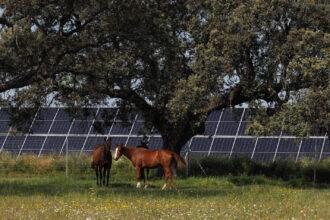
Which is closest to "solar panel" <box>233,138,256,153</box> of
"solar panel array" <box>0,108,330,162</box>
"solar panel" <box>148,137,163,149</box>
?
"solar panel array" <box>0,108,330,162</box>

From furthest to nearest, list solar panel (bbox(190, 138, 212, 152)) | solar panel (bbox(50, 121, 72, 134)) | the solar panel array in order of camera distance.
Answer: solar panel (bbox(50, 121, 72, 134)) < solar panel (bbox(190, 138, 212, 152)) < the solar panel array

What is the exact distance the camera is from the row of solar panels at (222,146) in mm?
36469

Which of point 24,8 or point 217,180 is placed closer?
point 24,8

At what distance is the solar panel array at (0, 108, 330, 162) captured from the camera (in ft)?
119

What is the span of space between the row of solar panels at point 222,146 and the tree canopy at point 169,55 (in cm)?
661

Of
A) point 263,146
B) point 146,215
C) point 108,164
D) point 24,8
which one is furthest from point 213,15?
point 146,215

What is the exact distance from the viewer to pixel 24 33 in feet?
62.0

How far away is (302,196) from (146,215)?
24.5ft

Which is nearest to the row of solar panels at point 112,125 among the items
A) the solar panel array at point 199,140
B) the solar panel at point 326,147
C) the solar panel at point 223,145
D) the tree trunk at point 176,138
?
the solar panel array at point 199,140

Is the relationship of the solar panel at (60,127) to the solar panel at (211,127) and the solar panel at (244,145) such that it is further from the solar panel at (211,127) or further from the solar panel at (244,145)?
the solar panel at (244,145)

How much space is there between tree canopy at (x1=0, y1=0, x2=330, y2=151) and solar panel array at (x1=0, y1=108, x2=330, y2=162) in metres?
4.88

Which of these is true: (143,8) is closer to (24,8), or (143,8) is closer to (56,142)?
(24,8)

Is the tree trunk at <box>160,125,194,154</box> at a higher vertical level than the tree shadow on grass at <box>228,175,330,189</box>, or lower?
higher

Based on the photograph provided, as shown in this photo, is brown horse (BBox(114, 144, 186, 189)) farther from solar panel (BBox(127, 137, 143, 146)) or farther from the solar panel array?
solar panel (BBox(127, 137, 143, 146))
